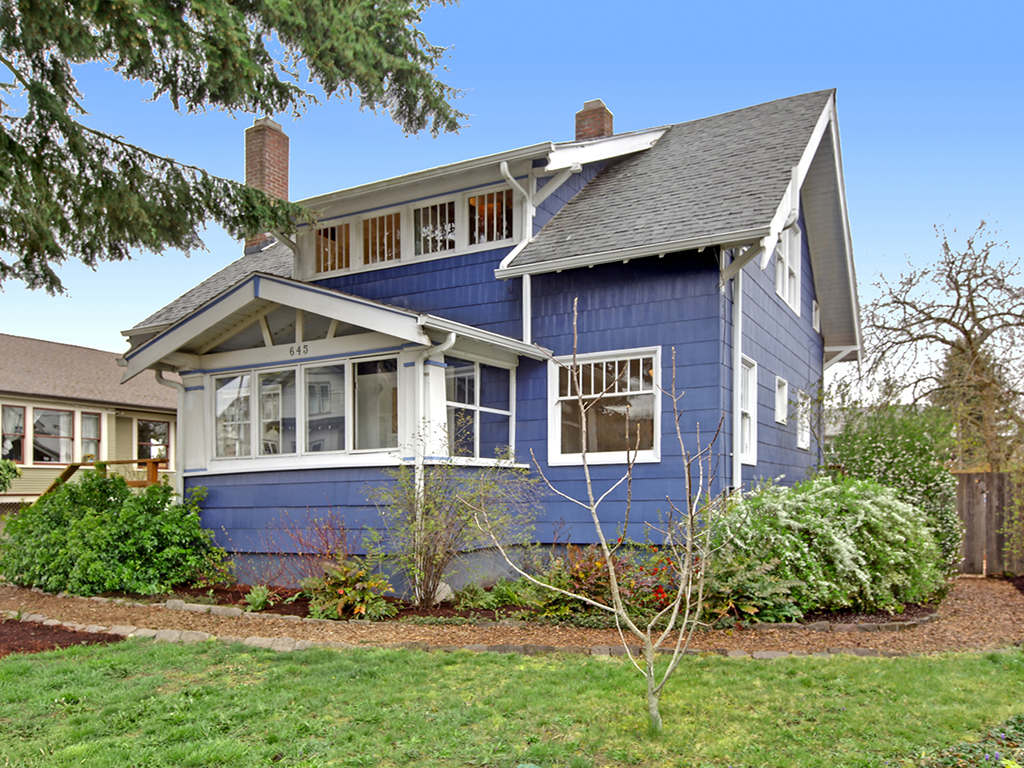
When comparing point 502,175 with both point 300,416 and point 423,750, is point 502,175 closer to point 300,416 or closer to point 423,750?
point 300,416

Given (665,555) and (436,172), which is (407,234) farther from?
(665,555)

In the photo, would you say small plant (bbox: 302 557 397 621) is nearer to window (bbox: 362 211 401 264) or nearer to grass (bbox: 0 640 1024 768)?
grass (bbox: 0 640 1024 768)

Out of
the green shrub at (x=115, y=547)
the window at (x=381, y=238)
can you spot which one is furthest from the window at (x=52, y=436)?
the window at (x=381, y=238)

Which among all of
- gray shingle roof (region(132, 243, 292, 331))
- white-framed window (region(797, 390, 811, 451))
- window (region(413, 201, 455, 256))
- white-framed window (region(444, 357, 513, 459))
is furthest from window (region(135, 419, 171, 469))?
white-framed window (region(797, 390, 811, 451))

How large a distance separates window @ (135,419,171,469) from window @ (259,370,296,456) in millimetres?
15328

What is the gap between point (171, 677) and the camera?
5547mm

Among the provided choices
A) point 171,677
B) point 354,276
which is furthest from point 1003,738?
point 354,276

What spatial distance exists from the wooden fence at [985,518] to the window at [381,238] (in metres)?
9.52

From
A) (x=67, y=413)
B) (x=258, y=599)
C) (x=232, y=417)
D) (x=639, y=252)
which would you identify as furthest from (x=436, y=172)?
(x=67, y=413)

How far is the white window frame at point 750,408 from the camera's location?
33.5ft

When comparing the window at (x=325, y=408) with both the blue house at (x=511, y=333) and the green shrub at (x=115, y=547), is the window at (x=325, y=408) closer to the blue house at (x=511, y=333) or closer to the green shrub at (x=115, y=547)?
the blue house at (x=511, y=333)

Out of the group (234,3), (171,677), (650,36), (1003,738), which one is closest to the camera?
(1003,738)

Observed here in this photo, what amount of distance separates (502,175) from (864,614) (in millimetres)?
6625

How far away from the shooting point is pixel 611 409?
9.57 meters
